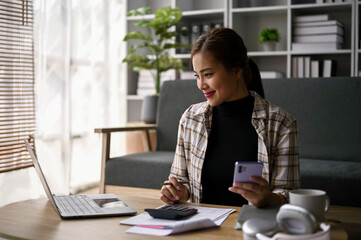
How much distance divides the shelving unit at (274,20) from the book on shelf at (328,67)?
77 mm

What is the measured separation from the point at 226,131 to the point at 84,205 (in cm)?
58

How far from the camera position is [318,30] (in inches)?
147

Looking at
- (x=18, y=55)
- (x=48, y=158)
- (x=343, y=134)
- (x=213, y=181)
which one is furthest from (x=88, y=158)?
(x=213, y=181)

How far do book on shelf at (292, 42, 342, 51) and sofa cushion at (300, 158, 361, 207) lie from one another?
5.47 feet

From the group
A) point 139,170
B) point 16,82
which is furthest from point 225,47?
point 16,82

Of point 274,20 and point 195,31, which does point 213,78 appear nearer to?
point 195,31

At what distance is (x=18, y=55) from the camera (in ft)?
9.42

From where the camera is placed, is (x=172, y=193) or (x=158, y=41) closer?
(x=172, y=193)

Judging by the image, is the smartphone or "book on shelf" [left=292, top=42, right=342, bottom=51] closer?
the smartphone

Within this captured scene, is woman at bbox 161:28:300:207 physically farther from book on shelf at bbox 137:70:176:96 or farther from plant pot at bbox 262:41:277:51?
book on shelf at bbox 137:70:176:96

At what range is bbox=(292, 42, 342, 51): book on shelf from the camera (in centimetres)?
370

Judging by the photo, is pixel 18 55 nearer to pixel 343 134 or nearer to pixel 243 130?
pixel 243 130

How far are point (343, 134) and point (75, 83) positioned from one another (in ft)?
6.87

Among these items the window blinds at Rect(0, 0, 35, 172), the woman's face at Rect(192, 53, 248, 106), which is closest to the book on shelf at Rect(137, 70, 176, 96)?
the window blinds at Rect(0, 0, 35, 172)
